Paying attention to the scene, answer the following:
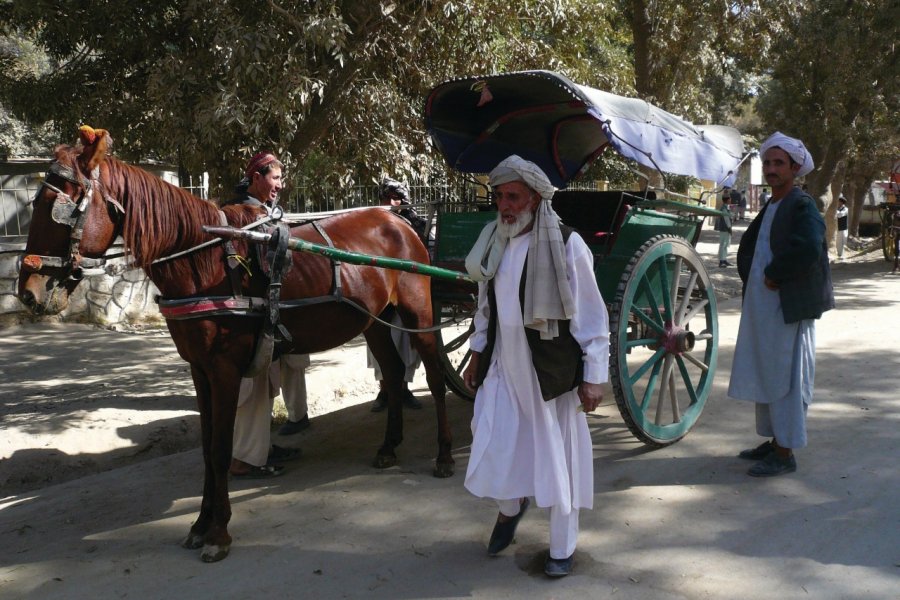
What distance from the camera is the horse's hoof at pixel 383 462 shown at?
5.09m

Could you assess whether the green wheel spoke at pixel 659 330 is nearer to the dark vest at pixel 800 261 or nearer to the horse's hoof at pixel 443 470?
the dark vest at pixel 800 261

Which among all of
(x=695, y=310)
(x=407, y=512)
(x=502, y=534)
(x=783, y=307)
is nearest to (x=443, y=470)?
(x=407, y=512)

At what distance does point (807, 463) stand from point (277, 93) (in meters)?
4.32

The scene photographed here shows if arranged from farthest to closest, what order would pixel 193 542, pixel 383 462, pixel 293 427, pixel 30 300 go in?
pixel 293 427
pixel 383 462
pixel 193 542
pixel 30 300

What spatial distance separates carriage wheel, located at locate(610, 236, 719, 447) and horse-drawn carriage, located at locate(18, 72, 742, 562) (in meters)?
0.01

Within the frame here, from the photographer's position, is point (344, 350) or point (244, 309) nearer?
point (244, 309)

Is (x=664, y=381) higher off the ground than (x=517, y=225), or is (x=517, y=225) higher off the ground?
(x=517, y=225)

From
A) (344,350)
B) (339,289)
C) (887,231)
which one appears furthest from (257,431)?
(887,231)

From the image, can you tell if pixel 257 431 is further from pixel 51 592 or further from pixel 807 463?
pixel 807 463

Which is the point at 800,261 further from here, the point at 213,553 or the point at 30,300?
the point at 30,300

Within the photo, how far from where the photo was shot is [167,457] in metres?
5.44

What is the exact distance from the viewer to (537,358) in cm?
348

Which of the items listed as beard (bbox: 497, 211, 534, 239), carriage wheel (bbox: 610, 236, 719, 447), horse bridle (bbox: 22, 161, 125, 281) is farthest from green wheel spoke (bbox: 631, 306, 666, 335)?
horse bridle (bbox: 22, 161, 125, 281)

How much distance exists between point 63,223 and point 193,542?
1.71 meters
